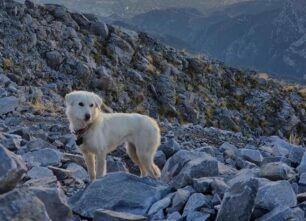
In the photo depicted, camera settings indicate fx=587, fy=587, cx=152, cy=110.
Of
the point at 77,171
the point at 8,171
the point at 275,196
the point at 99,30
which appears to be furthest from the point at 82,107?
the point at 99,30

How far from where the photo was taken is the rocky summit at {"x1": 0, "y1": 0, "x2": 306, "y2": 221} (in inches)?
315

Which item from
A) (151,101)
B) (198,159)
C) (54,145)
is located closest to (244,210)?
(198,159)

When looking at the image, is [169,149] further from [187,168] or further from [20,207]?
[20,207]

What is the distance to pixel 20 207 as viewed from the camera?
5.55 meters

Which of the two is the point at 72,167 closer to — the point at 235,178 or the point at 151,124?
the point at 151,124

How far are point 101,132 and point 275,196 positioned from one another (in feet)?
14.0

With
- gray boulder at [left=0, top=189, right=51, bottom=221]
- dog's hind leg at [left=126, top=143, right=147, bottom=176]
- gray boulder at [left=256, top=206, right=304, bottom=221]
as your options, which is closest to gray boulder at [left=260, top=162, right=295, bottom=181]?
gray boulder at [left=256, top=206, right=304, bottom=221]

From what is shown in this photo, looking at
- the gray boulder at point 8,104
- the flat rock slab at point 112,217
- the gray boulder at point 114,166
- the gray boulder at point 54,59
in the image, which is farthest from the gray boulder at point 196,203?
the gray boulder at point 54,59

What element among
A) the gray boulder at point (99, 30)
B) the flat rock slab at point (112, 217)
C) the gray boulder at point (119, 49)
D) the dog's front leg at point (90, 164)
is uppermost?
the flat rock slab at point (112, 217)

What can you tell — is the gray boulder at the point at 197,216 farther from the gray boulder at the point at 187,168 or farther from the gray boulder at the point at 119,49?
the gray boulder at the point at 119,49

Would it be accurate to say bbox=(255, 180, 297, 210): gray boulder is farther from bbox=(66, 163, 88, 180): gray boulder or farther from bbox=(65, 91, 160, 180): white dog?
bbox=(66, 163, 88, 180): gray boulder

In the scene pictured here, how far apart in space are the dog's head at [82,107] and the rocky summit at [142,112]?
1052mm

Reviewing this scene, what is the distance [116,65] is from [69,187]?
21733 mm

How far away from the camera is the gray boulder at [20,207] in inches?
215
